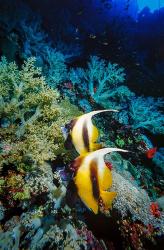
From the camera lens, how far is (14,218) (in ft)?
10.2

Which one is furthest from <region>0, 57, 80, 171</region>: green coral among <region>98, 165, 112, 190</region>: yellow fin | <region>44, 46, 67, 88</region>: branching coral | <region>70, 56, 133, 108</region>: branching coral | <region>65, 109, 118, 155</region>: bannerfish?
<region>70, 56, 133, 108</region>: branching coral

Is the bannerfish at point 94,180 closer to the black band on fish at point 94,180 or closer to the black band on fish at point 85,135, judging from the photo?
the black band on fish at point 94,180

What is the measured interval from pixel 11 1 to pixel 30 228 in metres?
5.74

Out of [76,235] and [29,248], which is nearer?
[29,248]

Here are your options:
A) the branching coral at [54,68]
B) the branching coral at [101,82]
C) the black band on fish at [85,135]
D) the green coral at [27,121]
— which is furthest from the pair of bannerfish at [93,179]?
the branching coral at [54,68]

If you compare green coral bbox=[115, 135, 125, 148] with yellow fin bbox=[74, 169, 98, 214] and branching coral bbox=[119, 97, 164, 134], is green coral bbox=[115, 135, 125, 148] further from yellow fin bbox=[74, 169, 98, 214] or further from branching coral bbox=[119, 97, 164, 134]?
yellow fin bbox=[74, 169, 98, 214]

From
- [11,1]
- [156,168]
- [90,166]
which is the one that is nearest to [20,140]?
[90,166]

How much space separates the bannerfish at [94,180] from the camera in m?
2.05

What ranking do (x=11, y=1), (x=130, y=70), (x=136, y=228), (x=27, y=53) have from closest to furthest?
(x=136, y=228), (x=27, y=53), (x=11, y=1), (x=130, y=70)

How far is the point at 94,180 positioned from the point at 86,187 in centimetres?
10

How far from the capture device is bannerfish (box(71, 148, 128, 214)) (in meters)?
2.05

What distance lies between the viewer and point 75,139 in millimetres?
2789

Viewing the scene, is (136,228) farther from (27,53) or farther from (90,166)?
(27,53)

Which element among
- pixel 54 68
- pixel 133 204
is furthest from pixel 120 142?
pixel 54 68
